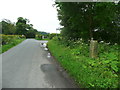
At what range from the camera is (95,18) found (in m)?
5.96

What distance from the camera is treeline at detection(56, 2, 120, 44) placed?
19.2 ft

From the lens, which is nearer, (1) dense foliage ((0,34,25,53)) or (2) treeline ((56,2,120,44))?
(2) treeline ((56,2,120,44))

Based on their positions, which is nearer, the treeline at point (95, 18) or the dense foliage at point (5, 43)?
the treeline at point (95, 18)

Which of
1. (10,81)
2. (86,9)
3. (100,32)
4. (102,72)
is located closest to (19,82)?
(10,81)

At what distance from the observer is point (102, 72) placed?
2887 millimetres

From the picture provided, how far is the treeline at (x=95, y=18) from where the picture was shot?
584 cm

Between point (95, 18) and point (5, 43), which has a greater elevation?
→ point (95, 18)

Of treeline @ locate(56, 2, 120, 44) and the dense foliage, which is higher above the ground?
treeline @ locate(56, 2, 120, 44)

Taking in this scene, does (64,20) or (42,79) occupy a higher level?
(64,20)

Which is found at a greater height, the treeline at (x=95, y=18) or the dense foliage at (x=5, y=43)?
the treeline at (x=95, y=18)

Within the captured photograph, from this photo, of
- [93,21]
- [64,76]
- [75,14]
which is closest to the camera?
[64,76]

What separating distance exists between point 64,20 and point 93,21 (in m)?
3.64

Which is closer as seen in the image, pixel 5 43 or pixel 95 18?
pixel 95 18

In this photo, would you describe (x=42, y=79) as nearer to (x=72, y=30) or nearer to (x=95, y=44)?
(x=95, y=44)
